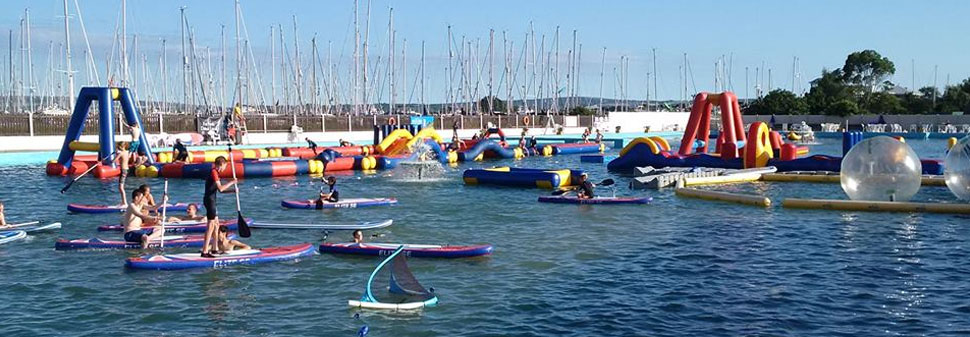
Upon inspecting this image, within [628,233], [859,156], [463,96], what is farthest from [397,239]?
[463,96]

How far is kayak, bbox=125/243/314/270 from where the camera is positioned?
16.3m

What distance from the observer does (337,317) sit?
13.2m

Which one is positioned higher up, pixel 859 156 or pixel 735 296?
pixel 859 156

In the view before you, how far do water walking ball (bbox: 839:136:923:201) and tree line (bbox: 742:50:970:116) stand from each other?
260ft

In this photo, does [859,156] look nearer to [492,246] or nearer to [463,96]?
[492,246]

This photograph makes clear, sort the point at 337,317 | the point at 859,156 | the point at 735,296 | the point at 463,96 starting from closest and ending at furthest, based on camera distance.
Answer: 1. the point at 337,317
2. the point at 735,296
3. the point at 859,156
4. the point at 463,96

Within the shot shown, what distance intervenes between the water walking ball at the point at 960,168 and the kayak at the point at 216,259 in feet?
51.5

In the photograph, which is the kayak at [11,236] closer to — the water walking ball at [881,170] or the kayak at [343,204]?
the kayak at [343,204]

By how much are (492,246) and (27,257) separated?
850 centimetres

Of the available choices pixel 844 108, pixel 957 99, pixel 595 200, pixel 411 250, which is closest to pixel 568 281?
pixel 411 250

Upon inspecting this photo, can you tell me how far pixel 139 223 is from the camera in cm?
1936

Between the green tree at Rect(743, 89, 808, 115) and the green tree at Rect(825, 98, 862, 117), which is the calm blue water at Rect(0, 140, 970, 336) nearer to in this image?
the green tree at Rect(825, 98, 862, 117)

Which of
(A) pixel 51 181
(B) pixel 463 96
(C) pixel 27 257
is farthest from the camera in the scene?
(B) pixel 463 96

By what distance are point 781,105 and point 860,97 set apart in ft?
60.8
